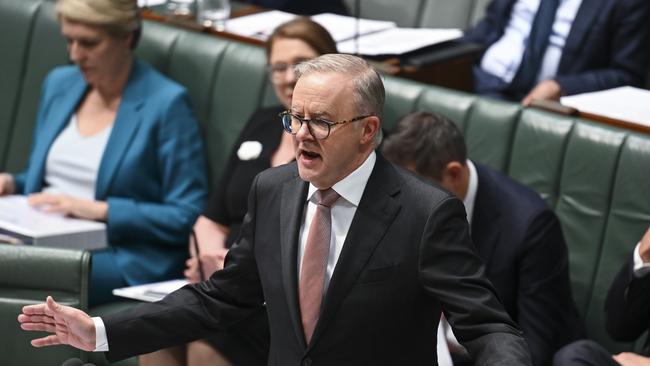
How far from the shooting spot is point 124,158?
3721 millimetres

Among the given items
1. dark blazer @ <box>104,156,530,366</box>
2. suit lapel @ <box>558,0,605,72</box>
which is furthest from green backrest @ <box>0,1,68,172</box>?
dark blazer @ <box>104,156,530,366</box>

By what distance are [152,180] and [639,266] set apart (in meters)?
1.53

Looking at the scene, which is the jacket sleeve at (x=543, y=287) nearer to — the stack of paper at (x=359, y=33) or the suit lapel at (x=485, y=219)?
the suit lapel at (x=485, y=219)

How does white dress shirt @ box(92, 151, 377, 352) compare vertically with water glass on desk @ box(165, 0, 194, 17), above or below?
above

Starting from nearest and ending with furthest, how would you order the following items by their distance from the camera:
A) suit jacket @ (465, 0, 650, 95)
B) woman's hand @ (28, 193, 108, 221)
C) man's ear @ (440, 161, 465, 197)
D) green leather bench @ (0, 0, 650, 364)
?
man's ear @ (440, 161, 465, 197) < green leather bench @ (0, 0, 650, 364) < woman's hand @ (28, 193, 108, 221) < suit jacket @ (465, 0, 650, 95)

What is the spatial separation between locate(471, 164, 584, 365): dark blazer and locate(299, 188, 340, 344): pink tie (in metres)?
0.82

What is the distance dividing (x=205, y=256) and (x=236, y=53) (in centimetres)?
81

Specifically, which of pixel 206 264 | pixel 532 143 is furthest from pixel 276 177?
pixel 532 143

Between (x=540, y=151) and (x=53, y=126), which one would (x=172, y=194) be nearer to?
(x=53, y=126)

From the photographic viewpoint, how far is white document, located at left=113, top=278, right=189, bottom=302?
3305mm

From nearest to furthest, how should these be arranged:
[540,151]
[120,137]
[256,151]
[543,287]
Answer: [543,287] < [540,151] < [256,151] < [120,137]

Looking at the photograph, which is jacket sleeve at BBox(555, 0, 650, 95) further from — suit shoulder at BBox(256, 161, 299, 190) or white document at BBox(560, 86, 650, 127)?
suit shoulder at BBox(256, 161, 299, 190)

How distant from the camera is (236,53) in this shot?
12.8 feet

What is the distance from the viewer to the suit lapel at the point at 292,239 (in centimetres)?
228
